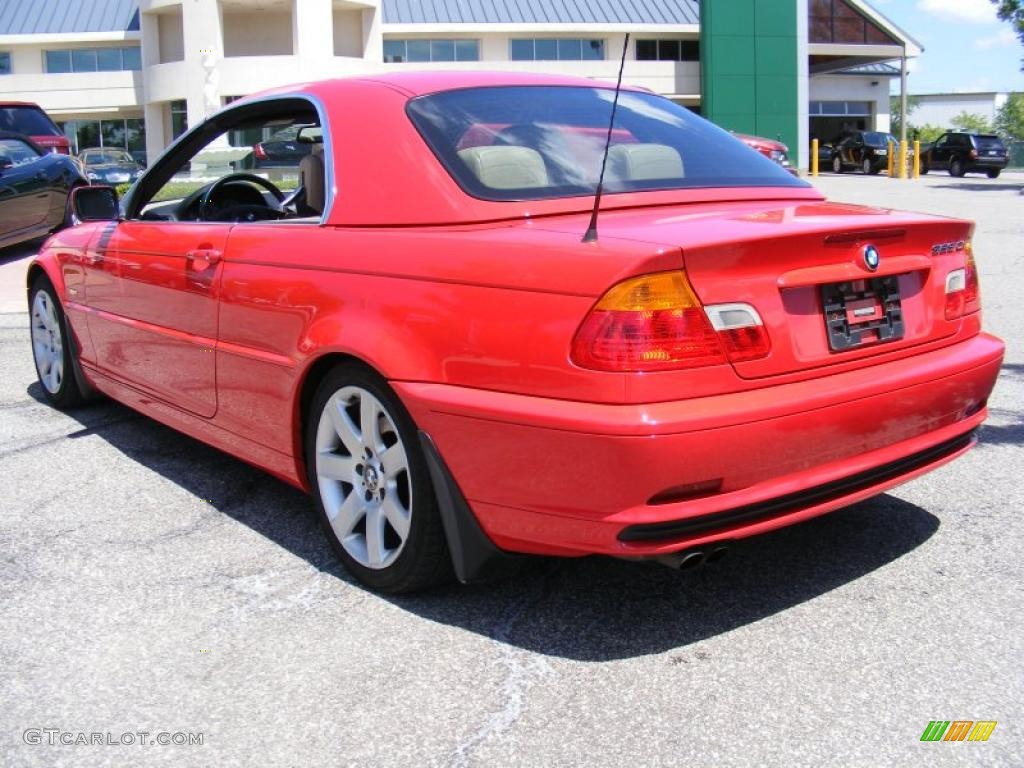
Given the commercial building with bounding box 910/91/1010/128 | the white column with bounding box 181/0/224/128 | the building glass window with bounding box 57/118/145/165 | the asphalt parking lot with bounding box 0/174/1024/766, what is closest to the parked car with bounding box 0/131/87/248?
the asphalt parking lot with bounding box 0/174/1024/766

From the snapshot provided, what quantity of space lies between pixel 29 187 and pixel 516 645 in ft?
36.7

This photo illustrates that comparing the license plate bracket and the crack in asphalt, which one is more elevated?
the license plate bracket

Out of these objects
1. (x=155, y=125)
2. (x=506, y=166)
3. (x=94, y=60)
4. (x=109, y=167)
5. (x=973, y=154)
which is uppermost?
(x=94, y=60)

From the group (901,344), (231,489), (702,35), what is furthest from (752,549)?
(702,35)

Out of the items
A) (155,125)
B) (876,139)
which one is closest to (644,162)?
(876,139)

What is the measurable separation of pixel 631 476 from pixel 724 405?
30 cm

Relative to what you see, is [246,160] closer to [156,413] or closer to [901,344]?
[156,413]

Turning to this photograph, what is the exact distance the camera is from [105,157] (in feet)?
100

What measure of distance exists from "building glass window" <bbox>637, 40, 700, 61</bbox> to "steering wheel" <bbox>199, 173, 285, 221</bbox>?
45743 millimetres

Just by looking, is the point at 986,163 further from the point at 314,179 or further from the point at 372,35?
the point at 314,179

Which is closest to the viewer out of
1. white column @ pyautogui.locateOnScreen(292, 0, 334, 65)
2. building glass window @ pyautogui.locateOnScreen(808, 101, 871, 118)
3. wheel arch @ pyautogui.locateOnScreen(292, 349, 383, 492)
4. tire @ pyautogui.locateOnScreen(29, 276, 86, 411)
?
wheel arch @ pyautogui.locateOnScreen(292, 349, 383, 492)

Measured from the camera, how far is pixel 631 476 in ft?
8.44

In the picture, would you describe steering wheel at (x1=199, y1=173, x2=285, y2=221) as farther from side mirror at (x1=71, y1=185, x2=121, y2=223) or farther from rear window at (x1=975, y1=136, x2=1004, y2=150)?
rear window at (x1=975, y1=136, x2=1004, y2=150)

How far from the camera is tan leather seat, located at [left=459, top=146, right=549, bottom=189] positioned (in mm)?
3182
